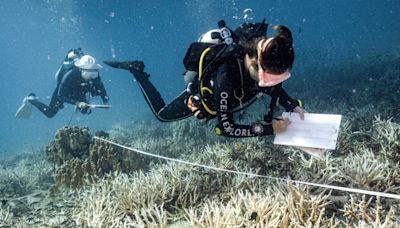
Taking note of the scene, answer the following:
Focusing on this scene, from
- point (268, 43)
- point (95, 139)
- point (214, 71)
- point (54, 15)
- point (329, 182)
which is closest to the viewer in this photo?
point (268, 43)

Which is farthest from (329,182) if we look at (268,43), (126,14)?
(126,14)

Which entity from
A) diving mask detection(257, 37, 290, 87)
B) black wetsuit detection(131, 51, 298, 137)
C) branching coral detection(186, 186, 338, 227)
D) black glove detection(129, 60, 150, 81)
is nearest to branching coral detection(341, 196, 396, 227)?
branching coral detection(186, 186, 338, 227)

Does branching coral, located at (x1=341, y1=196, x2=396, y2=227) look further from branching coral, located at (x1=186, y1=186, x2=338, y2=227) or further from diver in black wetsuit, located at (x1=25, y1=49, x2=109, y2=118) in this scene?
diver in black wetsuit, located at (x1=25, y1=49, x2=109, y2=118)

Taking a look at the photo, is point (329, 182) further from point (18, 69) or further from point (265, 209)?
point (18, 69)

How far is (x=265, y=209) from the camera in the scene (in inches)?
156

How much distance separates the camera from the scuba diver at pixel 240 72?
3422 millimetres

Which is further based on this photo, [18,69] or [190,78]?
[18,69]

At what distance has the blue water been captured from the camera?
3400 cm

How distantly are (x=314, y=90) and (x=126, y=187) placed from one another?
1237 cm

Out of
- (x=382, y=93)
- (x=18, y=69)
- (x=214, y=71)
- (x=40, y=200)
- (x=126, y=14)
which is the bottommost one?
(x=40, y=200)

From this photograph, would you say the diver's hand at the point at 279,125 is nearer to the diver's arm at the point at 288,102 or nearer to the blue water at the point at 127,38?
the diver's arm at the point at 288,102

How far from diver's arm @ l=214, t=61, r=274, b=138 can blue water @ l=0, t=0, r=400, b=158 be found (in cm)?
742

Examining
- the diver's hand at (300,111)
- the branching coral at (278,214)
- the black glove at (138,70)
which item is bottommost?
the branching coral at (278,214)

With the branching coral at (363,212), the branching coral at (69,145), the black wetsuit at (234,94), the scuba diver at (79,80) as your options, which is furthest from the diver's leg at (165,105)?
the scuba diver at (79,80)
